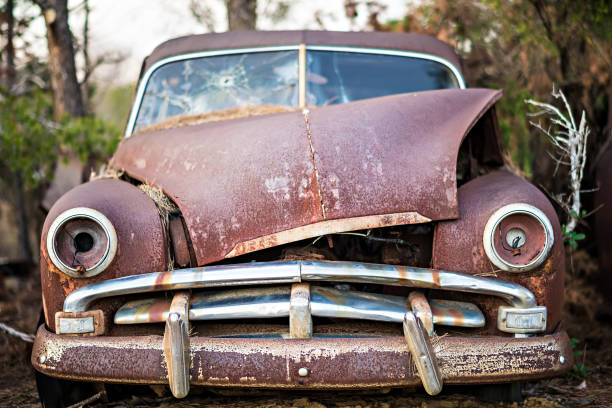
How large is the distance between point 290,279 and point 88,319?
762 mm

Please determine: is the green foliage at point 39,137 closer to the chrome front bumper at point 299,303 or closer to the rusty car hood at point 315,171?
the rusty car hood at point 315,171

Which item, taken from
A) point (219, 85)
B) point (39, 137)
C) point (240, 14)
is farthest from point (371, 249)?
point (240, 14)

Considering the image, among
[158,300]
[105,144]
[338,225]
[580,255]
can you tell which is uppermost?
[105,144]

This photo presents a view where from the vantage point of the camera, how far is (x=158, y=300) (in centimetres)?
220

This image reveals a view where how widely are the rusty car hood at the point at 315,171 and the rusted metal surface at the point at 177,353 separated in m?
0.32

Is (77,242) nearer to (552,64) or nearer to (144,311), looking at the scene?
(144,311)

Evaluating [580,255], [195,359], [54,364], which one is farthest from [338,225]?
[580,255]

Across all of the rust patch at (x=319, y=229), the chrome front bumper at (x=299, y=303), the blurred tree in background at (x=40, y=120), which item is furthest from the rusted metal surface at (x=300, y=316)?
the blurred tree in background at (x=40, y=120)

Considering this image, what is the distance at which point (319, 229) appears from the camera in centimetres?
219

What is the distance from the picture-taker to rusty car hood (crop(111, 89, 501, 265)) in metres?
2.24

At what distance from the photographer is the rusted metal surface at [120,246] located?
217 centimetres

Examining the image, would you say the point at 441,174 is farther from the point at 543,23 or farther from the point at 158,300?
the point at 543,23

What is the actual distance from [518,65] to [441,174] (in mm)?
4113

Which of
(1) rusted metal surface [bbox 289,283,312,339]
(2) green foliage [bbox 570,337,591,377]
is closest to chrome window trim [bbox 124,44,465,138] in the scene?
(2) green foliage [bbox 570,337,591,377]
